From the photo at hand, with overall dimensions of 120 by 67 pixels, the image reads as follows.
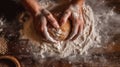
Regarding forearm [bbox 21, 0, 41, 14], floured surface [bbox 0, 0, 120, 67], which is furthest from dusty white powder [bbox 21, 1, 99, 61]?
forearm [bbox 21, 0, 41, 14]

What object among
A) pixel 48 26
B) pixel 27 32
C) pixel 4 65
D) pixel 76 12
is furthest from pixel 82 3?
pixel 4 65

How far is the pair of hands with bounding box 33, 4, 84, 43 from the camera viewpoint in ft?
3.78

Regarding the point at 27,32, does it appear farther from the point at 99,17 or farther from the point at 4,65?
the point at 99,17

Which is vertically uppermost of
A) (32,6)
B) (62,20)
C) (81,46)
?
(32,6)

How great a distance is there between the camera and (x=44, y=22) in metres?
1.16

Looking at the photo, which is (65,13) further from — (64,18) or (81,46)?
(81,46)

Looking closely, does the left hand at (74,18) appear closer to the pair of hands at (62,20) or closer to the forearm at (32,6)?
the pair of hands at (62,20)

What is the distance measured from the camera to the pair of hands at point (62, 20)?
3.78 feet

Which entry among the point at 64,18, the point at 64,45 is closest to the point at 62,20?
the point at 64,18

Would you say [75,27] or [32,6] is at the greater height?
[32,6]

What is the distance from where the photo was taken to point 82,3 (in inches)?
49.1

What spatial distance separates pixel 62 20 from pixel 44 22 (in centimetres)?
8

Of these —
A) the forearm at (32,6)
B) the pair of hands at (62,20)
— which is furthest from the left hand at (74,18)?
the forearm at (32,6)

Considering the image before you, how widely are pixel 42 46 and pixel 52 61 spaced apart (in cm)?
9
